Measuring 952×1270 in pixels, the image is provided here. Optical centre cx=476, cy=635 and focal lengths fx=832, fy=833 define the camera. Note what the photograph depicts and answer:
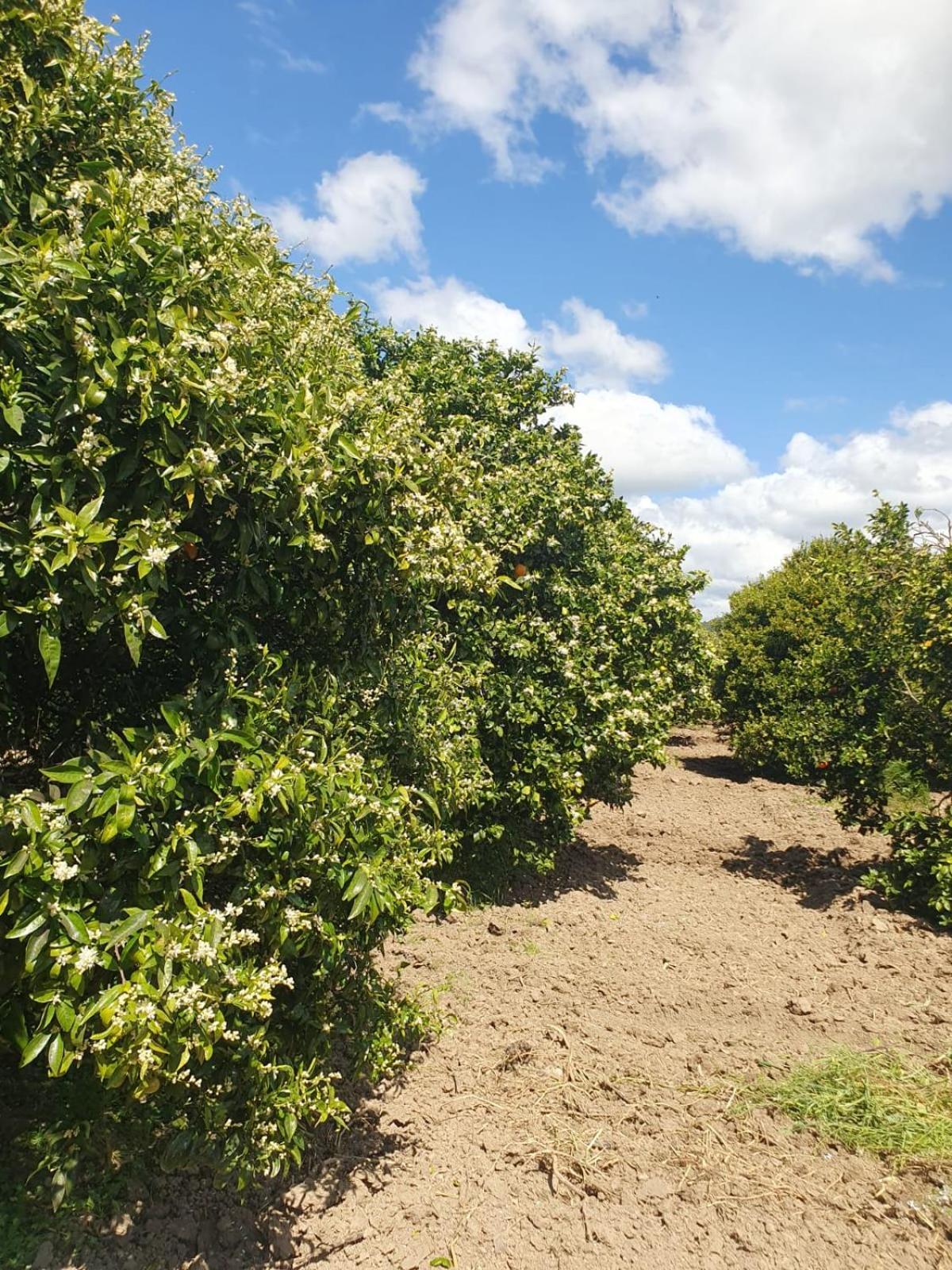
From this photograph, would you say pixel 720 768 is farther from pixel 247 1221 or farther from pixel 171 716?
pixel 171 716

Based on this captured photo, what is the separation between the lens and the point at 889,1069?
4301 mm

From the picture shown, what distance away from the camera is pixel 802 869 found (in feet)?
25.4

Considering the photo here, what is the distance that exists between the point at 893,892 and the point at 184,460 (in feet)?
20.5

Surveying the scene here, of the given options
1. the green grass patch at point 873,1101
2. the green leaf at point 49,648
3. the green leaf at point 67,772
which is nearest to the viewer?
the green leaf at point 49,648

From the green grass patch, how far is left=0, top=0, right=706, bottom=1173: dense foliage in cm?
197

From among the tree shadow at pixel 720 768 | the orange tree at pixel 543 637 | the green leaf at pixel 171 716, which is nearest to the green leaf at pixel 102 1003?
the green leaf at pixel 171 716

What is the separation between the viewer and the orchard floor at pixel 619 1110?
3121mm

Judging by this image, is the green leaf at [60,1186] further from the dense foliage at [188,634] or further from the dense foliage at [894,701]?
the dense foliage at [894,701]

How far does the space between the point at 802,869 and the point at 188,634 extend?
6670mm

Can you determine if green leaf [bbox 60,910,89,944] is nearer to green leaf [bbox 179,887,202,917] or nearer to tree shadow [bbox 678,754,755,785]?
green leaf [bbox 179,887,202,917]

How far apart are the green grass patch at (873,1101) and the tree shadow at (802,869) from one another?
2.55 m

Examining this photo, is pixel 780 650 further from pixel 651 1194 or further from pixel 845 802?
pixel 651 1194

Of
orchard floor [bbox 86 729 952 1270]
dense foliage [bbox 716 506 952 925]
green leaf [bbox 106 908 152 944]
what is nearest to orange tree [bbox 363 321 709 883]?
orchard floor [bbox 86 729 952 1270]

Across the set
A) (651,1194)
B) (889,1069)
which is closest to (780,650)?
(889,1069)
